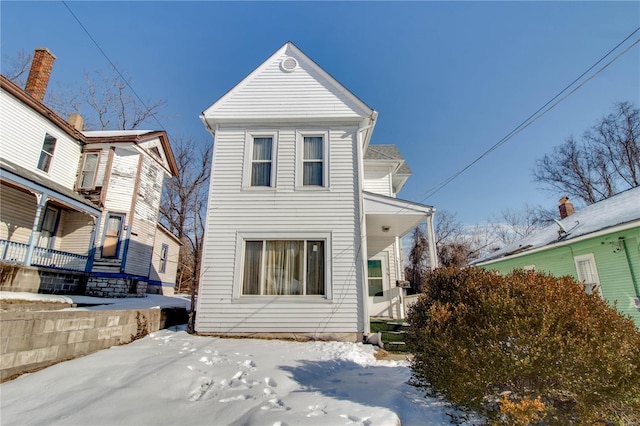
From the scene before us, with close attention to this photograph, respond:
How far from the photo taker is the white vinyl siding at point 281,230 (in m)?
7.37

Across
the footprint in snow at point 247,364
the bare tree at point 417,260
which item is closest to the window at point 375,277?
the footprint in snow at point 247,364

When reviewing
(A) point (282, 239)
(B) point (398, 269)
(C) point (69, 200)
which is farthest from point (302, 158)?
(C) point (69, 200)

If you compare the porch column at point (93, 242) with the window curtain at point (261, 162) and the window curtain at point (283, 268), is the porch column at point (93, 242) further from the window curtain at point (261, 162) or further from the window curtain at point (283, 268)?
the window curtain at point (283, 268)

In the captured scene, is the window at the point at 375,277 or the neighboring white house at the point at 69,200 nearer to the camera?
the neighboring white house at the point at 69,200

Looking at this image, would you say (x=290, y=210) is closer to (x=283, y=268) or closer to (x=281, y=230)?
(x=281, y=230)

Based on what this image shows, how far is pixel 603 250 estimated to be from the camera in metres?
9.27

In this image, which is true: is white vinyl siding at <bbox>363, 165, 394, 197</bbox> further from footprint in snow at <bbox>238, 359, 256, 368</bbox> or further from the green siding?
footprint in snow at <bbox>238, 359, 256, 368</bbox>

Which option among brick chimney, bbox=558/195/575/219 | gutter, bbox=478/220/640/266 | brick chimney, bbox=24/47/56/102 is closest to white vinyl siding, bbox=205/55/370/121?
gutter, bbox=478/220/640/266

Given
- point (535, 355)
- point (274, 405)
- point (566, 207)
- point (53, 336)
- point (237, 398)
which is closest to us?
point (535, 355)

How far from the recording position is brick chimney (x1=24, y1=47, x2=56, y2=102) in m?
12.6

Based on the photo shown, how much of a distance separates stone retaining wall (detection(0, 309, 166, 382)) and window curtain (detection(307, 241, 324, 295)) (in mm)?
4041

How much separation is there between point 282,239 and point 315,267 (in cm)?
114

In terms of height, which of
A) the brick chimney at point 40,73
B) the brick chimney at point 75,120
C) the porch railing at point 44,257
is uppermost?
the brick chimney at point 40,73

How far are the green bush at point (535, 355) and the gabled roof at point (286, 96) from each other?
6.50 meters
